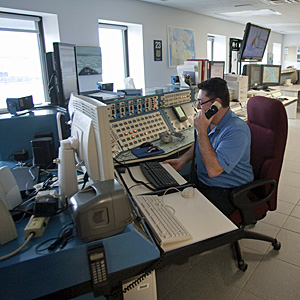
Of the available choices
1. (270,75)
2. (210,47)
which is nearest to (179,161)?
(270,75)

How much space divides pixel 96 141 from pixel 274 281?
4.64ft

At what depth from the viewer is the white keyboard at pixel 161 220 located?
3.48 ft

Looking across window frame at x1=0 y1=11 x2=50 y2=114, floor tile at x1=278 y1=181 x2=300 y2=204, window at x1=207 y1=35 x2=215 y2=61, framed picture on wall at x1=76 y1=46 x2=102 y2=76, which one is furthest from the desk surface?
window at x1=207 y1=35 x2=215 y2=61

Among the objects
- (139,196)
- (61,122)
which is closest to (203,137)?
(139,196)

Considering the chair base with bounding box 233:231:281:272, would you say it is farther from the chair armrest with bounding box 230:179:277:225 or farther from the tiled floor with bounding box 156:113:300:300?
the chair armrest with bounding box 230:179:277:225

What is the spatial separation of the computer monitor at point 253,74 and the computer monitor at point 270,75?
11 cm

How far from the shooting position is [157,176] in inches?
63.9

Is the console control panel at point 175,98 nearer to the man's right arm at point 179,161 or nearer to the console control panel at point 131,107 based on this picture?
the console control panel at point 131,107

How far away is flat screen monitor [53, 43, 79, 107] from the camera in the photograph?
82.6 inches

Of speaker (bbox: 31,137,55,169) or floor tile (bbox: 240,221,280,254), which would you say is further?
floor tile (bbox: 240,221,280,254)

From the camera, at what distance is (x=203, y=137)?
167 centimetres

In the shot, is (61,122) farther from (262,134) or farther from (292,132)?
(292,132)

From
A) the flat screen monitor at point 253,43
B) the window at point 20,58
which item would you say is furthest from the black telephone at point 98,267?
the flat screen monitor at point 253,43

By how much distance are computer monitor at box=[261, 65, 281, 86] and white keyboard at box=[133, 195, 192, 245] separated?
164 inches
